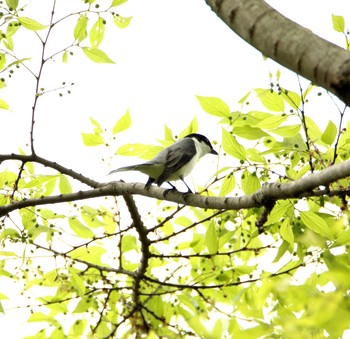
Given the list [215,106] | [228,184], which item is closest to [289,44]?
[215,106]

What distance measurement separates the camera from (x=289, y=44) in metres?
1.54

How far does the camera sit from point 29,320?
4.43m

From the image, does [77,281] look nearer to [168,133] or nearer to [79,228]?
[79,228]

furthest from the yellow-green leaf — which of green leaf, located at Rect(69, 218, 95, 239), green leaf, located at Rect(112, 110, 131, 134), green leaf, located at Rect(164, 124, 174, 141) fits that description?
green leaf, located at Rect(69, 218, 95, 239)

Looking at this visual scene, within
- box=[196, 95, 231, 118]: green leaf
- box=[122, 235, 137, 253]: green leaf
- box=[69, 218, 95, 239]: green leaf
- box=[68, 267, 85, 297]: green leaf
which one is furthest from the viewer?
box=[122, 235, 137, 253]: green leaf

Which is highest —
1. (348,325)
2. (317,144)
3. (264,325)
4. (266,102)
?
(266,102)

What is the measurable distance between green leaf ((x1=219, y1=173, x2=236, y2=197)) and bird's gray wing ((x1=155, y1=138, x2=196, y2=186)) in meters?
1.26

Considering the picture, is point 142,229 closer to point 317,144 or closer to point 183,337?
point 183,337

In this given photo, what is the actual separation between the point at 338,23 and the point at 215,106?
2.76 feet

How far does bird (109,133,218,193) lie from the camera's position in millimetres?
4976

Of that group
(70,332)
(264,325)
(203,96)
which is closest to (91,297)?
(70,332)

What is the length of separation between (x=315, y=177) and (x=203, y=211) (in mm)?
2066

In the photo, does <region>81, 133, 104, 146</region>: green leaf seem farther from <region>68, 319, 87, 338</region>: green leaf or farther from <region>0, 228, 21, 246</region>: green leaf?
<region>68, 319, 87, 338</region>: green leaf

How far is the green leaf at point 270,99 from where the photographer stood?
337 cm
